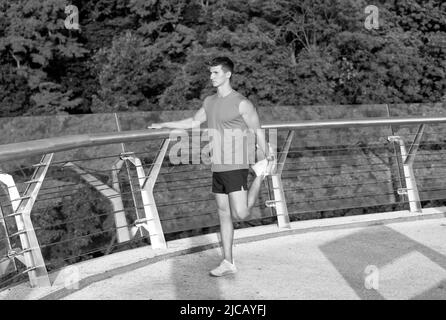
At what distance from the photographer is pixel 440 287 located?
16.0 ft

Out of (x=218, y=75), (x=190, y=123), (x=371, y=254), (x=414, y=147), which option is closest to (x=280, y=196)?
(x=371, y=254)

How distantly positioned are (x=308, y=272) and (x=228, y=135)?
1030 millimetres

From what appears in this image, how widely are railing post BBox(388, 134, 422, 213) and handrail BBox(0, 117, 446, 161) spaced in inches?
11.9

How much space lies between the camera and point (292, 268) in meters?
5.40

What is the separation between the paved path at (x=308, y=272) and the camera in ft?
15.6

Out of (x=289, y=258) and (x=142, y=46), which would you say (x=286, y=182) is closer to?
(x=289, y=258)

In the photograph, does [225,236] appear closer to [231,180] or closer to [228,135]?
[231,180]

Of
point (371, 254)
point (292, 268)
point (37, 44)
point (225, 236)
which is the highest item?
point (37, 44)

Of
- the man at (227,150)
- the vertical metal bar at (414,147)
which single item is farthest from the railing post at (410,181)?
the man at (227,150)

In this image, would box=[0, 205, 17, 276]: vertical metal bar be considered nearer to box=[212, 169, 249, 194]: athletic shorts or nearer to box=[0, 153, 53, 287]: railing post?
box=[0, 153, 53, 287]: railing post

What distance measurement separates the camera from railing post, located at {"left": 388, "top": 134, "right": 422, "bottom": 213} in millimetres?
7516

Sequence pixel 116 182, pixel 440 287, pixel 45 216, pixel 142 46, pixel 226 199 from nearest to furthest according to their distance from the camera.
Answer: pixel 440 287
pixel 226 199
pixel 116 182
pixel 45 216
pixel 142 46

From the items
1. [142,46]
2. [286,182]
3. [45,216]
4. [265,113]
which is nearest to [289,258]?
[45,216]
